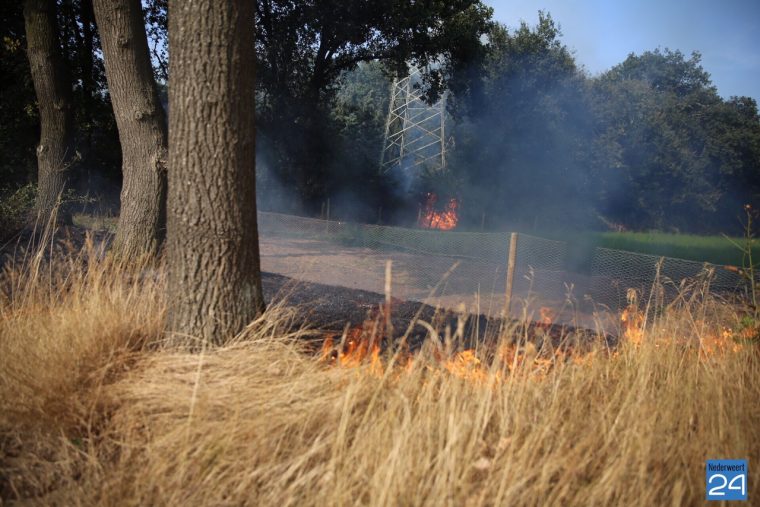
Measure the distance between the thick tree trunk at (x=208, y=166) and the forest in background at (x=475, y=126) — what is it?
10.5m

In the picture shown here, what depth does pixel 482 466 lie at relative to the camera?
6.98ft

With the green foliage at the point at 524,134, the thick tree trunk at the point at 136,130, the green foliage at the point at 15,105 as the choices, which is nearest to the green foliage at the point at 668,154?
the green foliage at the point at 524,134

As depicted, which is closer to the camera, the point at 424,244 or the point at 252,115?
the point at 252,115

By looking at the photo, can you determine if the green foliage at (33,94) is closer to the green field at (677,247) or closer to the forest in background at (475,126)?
the forest in background at (475,126)

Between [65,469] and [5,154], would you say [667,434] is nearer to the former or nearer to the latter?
[65,469]

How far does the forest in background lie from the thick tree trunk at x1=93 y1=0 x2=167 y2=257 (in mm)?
7570

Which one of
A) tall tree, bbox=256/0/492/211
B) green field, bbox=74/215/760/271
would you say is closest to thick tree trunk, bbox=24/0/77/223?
green field, bbox=74/215/760/271

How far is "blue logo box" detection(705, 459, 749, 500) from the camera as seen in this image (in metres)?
2.11

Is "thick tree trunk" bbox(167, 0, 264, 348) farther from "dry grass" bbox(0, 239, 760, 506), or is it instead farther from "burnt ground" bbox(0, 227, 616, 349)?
"burnt ground" bbox(0, 227, 616, 349)

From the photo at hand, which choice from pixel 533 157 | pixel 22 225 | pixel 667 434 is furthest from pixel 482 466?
pixel 533 157

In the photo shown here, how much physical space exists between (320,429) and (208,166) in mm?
1621

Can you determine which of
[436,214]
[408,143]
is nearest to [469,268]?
[436,214]

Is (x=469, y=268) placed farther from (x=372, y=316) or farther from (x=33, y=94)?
(x=33, y=94)

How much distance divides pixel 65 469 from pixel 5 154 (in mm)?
15382
